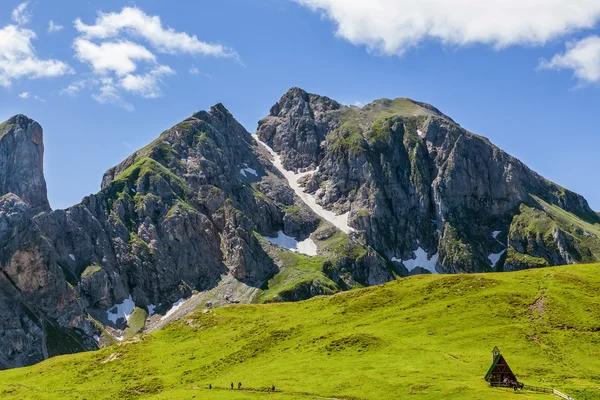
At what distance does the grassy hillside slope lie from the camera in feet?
266

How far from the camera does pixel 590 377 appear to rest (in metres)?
79.8

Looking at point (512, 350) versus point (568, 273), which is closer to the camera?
point (512, 350)

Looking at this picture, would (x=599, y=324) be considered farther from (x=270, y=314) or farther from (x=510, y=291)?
(x=270, y=314)

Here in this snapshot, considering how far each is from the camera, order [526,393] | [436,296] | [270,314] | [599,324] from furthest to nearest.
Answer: [270,314] → [436,296] → [599,324] → [526,393]

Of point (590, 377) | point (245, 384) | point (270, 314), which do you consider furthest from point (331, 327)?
point (590, 377)

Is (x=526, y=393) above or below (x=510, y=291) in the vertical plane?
below

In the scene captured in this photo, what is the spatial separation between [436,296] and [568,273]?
98.8 ft

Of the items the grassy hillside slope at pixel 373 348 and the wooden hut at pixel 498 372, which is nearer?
the wooden hut at pixel 498 372

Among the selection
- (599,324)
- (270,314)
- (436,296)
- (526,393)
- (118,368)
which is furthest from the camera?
(270,314)

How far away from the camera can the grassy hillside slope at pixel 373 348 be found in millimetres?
80938

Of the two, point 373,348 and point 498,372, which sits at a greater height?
point 373,348

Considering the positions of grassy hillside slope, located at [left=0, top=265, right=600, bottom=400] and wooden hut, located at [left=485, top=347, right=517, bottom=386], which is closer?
wooden hut, located at [left=485, top=347, right=517, bottom=386]

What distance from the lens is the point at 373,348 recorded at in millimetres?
98688

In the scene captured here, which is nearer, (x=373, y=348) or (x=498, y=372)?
(x=498, y=372)
